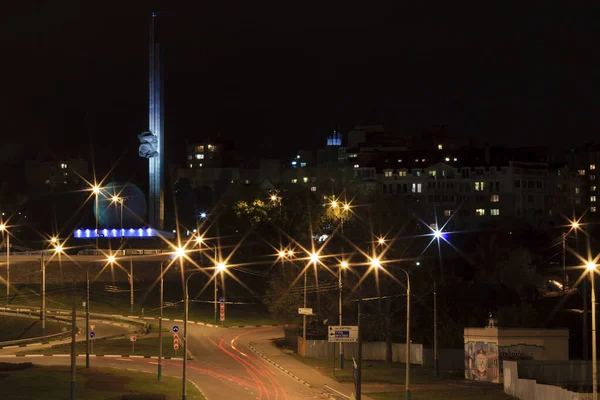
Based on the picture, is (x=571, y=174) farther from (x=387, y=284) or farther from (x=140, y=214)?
(x=387, y=284)

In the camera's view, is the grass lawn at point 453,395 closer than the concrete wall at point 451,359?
Yes

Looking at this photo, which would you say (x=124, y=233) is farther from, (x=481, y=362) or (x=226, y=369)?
(x=481, y=362)

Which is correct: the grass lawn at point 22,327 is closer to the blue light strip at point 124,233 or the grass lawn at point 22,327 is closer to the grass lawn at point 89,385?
the grass lawn at point 89,385

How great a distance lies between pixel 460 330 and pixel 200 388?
23.8 m

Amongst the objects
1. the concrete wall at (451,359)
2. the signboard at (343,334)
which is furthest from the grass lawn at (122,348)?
the concrete wall at (451,359)

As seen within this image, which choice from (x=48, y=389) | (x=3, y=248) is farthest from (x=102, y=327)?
(x=3, y=248)

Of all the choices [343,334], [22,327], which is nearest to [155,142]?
[22,327]

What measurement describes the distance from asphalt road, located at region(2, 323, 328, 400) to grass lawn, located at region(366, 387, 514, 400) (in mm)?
3806

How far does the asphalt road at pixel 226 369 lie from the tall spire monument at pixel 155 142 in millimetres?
54934

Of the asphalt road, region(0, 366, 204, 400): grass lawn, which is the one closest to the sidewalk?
the asphalt road

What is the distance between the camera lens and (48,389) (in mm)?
54938

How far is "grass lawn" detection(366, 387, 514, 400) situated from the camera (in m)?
56.4

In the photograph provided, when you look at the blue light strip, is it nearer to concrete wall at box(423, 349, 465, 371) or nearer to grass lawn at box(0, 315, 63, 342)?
grass lawn at box(0, 315, 63, 342)

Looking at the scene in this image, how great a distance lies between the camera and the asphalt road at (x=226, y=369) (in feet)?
192
